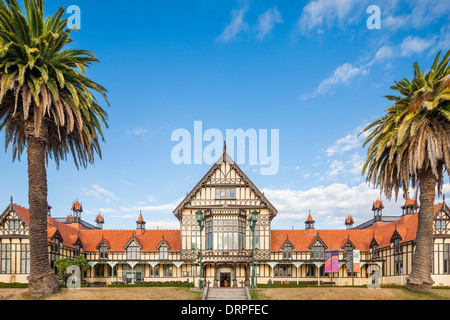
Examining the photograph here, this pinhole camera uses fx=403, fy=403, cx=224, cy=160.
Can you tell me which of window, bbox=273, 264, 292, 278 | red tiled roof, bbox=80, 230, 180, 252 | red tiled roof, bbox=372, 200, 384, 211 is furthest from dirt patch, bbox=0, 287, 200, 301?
red tiled roof, bbox=372, 200, 384, 211

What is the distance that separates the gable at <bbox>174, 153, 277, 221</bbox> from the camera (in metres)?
52.1

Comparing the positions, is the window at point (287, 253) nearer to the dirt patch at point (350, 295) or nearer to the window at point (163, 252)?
the window at point (163, 252)

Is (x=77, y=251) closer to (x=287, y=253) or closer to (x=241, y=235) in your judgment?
(x=241, y=235)

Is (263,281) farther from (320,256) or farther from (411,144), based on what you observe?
(411,144)

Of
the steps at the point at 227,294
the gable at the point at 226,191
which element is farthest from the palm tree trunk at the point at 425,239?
the gable at the point at 226,191

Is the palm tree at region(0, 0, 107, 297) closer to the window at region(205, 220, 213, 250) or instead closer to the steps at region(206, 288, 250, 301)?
the steps at region(206, 288, 250, 301)

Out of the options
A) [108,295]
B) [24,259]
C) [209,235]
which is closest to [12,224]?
[24,259]

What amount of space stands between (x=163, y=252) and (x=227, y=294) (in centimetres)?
2305

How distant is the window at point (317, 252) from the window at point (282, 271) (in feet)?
12.0

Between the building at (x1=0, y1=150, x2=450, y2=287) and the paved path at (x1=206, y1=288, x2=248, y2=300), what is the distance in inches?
433

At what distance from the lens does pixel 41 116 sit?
28.2m

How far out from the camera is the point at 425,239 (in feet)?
101

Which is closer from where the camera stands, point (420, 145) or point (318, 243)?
point (420, 145)
